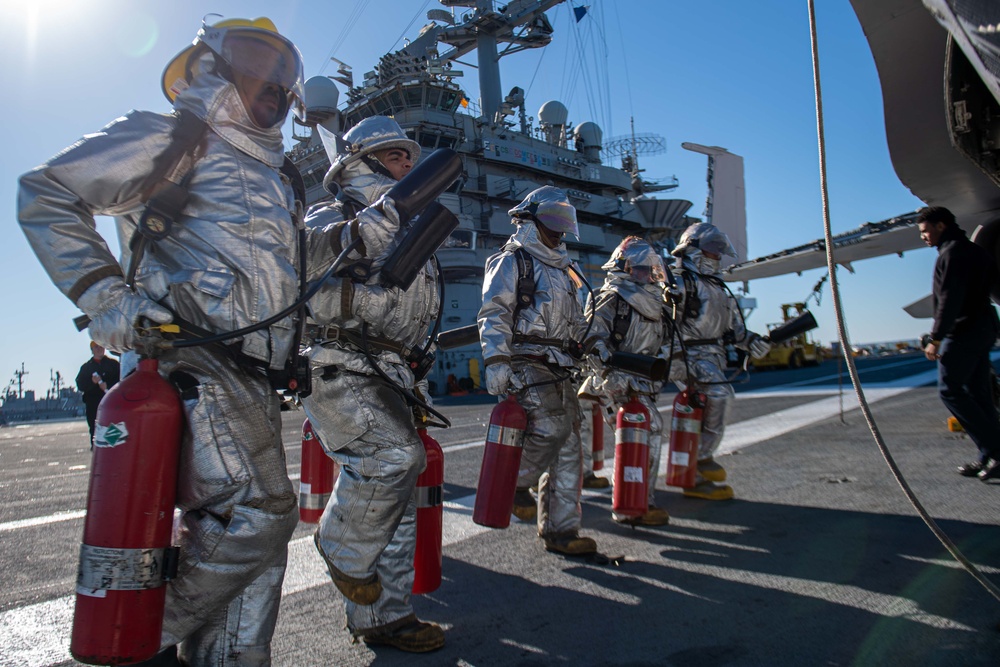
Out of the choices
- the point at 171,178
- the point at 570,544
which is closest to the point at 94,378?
the point at 570,544

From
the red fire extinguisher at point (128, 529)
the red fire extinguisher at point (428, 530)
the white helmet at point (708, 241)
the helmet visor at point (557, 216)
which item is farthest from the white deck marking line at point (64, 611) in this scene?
the white helmet at point (708, 241)

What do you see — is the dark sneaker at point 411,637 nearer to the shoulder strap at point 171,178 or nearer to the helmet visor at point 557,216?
the shoulder strap at point 171,178

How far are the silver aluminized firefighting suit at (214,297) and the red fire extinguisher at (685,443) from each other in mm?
3469

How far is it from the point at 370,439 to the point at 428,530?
1.91 feet

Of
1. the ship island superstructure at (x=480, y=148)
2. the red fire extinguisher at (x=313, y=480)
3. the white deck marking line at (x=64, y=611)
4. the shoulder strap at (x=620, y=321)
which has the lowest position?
the white deck marking line at (x=64, y=611)

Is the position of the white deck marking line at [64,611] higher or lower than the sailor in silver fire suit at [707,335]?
lower

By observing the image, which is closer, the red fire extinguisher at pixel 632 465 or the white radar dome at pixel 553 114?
the red fire extinguisher at pixel 632 465

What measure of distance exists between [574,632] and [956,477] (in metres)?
4.18

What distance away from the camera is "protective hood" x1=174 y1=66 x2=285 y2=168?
1.99 m

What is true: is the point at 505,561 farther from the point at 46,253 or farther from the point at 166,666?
the point at 46,253

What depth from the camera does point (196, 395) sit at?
1.81 meters

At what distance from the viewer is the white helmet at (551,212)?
13.1 feet

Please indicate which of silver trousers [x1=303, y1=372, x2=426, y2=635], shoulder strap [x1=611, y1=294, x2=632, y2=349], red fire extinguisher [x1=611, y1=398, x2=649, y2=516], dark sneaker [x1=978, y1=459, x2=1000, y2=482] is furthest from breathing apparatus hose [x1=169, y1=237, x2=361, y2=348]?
dark sneaker [x1=978, y1=459, x2=1000, y2=482]

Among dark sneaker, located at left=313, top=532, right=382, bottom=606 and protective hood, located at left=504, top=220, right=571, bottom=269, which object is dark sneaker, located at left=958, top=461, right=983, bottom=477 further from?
dark sneaker, located at left=313, top=532, right=382, bottom=606
